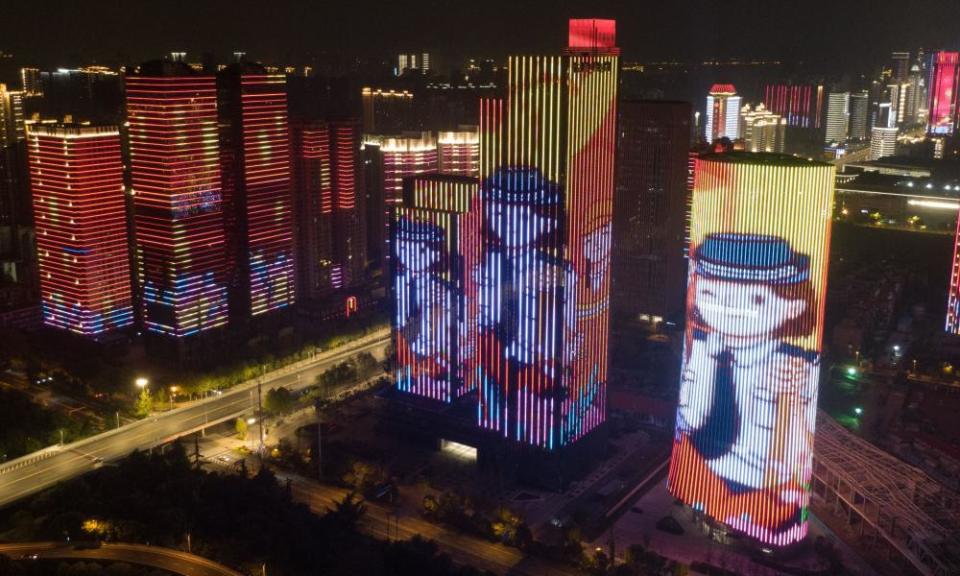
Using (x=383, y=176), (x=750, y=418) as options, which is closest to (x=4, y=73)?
(x=383, y=176)

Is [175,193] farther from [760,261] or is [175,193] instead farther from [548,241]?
[760,261]

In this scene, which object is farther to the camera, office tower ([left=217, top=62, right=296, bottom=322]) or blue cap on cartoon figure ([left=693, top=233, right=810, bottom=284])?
office tower ([left=217, top=62, right=296, bottom=322])

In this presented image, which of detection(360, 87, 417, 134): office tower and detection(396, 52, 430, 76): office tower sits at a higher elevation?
detection(396, 52, 430, 76): office tower

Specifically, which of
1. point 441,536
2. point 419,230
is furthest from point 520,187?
point 441,536

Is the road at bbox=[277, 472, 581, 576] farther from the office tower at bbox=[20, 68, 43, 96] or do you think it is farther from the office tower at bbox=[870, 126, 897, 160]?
the office tower at bbox=[870, 126, 897, 160]

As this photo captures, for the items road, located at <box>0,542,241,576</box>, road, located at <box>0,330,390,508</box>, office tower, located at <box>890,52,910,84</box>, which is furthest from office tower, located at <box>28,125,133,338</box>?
office tower, located at <box>890,52,910,84</box>

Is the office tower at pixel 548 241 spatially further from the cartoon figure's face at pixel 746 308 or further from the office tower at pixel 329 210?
the office tower at pixel 329 210

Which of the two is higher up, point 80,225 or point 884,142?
point 884,142
